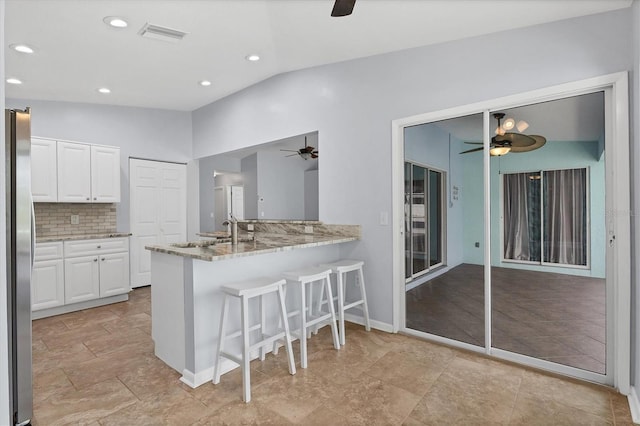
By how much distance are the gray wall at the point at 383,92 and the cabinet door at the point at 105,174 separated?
5.92ft

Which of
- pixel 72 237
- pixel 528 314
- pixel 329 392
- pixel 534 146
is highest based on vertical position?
pixel 534 146

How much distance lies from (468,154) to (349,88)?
1451mm

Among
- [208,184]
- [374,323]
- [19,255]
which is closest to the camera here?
[19,255]

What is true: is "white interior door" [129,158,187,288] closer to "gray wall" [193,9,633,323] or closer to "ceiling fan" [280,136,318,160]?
"gray wall" [193,9,633,323]

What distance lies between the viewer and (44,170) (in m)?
4.15

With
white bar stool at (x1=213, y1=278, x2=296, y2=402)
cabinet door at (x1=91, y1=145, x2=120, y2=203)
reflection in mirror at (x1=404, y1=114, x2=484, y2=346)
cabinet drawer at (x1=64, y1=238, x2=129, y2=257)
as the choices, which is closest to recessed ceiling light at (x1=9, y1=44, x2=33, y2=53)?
cabinet door at (x1=91, y1=145, x2=120, y2=203)

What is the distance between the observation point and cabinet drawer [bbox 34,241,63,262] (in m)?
3.86

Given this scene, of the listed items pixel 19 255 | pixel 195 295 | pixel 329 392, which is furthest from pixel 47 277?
pixel 329 392

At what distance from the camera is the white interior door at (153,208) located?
5246 mm

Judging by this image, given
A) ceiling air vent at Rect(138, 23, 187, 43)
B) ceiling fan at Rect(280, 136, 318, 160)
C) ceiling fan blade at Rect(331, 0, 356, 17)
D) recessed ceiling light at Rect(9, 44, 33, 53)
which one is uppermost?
ceiling air vent at Rect(138, 23, 187, 43)

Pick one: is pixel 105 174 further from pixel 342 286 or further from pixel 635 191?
pixel 635 191

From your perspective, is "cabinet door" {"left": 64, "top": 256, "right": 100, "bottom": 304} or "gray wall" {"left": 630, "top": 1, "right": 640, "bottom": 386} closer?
"gray wall" {"left": 630, "top": 1, "right": 640, "bottom": 386}

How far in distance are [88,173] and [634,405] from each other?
5836 millimetres

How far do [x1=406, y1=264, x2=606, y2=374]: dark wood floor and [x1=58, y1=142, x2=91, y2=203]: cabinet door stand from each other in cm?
433
